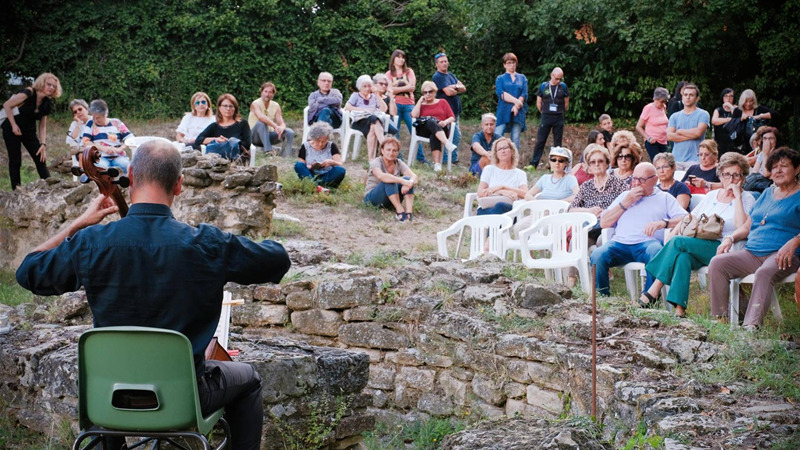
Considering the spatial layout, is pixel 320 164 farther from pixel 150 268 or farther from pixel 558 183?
pixel 150 268

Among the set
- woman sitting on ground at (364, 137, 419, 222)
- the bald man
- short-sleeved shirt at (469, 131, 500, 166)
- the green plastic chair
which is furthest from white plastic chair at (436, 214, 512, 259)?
the green plastic chair

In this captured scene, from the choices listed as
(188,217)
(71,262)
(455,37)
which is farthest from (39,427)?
(455,37)

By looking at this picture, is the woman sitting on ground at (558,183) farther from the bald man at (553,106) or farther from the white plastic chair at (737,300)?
the bald man at (553,106)

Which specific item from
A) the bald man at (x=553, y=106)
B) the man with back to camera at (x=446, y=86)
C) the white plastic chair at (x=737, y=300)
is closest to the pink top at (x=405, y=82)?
the man with back to camera at (x=446, y=86)

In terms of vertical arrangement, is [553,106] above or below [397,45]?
below

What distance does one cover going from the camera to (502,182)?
923cm

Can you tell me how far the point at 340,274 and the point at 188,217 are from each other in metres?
2.50

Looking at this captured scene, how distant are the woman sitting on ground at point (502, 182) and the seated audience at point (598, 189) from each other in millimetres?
954

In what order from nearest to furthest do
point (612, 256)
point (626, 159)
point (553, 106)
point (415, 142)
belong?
point (612, 256) → point (626, 159) → point (415, 142) → point (553, 106)

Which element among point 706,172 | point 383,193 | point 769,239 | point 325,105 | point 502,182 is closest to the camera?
point 769,239

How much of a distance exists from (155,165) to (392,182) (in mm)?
7353

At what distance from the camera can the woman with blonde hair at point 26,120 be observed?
11.2 meters

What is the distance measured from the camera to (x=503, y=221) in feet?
28.1

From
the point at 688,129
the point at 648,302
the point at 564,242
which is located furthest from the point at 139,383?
the point at 688,129
